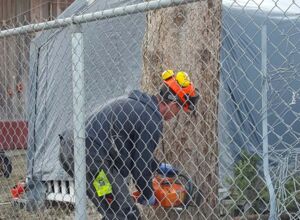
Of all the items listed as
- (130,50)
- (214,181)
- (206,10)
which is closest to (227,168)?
(130,50)

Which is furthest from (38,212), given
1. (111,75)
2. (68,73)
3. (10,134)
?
(10,134)

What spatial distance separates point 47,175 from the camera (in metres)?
8.53

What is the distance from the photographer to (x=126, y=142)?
14.4ft

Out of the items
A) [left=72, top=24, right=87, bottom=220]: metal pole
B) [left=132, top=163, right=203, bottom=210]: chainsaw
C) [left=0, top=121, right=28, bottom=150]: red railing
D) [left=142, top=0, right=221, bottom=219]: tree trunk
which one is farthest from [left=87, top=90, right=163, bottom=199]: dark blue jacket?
[left=0, top=121, right=28, bottom=150]: red railing

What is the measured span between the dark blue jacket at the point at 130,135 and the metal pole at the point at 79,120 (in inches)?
19.9

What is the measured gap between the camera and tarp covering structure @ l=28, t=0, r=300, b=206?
26.1 ft

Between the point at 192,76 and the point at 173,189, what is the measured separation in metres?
0.93

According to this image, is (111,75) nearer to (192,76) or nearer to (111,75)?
(111,75)

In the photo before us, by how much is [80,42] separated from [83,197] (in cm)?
110

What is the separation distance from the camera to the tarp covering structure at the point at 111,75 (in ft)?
26.1

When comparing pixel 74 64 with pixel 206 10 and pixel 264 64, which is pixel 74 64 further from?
pixel 264 64

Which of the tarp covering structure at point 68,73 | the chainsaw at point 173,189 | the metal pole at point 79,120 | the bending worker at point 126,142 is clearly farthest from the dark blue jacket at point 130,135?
the tarp covering structure at point 68,73

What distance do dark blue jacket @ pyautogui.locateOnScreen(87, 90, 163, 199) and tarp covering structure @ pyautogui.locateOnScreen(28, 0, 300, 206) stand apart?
10.8ft

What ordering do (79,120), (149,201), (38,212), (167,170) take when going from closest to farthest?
(79,120) → (149,201) → (167,170) → (38,212)
